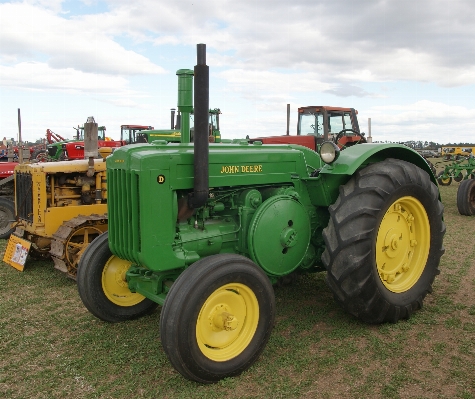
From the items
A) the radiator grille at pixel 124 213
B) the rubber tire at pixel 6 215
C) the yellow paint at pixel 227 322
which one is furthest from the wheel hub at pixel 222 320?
the rubber tire at pixel 6 215

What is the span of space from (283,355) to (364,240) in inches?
41.1

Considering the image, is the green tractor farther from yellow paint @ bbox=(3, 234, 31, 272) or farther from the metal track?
yellow paint @ bbox=(3, 234, 31, 272)

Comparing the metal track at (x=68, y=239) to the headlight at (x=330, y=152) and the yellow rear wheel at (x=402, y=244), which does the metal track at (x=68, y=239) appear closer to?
the headlight at (x=330, y=152)

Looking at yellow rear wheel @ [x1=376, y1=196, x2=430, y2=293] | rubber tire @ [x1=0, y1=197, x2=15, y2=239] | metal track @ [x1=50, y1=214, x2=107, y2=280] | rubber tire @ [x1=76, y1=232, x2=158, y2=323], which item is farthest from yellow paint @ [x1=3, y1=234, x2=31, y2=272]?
yellow rear wheel @ [x1=376, y1=196, x2=430, y2=293]

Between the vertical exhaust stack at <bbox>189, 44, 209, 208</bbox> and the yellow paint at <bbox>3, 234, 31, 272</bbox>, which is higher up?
the vertical exhaust stack at <bbox>189, 44, 209, 208</bbox>

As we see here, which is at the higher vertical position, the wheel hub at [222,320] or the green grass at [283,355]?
the wheel hub at [222,320]

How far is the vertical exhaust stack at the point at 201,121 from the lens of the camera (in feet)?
9.96

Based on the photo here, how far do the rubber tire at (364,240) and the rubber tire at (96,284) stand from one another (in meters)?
1.84

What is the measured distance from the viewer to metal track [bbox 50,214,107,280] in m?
5.33

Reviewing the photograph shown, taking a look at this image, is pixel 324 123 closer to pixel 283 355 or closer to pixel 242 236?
pixel 242 236

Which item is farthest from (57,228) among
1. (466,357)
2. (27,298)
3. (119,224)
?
(466,357)

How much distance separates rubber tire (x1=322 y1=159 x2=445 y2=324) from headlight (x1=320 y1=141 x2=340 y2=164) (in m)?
0.24

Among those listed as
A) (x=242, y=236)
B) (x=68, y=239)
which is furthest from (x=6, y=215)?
(x=242, y=236)

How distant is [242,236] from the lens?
3.66 m
